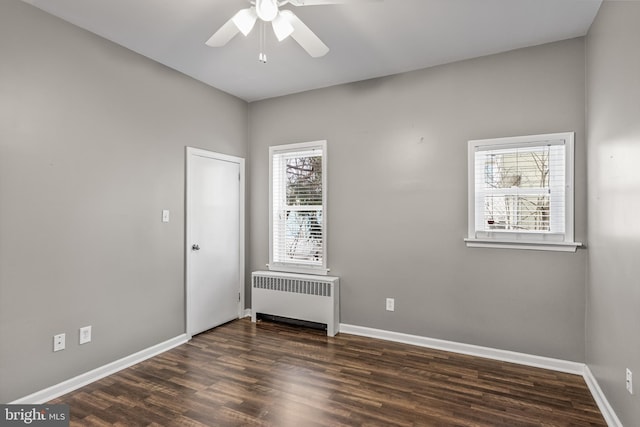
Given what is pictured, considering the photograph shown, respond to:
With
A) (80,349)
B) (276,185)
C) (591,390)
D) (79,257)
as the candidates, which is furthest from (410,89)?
(80,349)

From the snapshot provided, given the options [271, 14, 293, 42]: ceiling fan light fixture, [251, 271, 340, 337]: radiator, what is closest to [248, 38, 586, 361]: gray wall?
[251, 271, 340, 337]: radiator

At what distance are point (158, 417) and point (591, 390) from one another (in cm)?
308

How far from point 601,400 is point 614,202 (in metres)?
1.36

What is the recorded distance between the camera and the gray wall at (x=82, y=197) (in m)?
2.23

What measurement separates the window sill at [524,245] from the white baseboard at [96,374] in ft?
10.0

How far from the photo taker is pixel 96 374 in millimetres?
2676

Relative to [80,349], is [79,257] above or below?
above

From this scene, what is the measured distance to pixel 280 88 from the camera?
3.88 meters

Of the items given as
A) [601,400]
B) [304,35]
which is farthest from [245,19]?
[601,400]

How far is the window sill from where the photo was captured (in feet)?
8.98

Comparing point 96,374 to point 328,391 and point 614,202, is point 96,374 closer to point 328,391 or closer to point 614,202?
point 328,391

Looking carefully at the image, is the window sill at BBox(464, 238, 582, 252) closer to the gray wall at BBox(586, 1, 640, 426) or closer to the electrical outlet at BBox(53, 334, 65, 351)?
the gray wall at BBox(586, 1, 640, 426)

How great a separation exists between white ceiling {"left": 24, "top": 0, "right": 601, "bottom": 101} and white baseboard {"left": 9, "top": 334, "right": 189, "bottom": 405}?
2.71 m

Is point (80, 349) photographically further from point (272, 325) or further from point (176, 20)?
point (176, 20)
